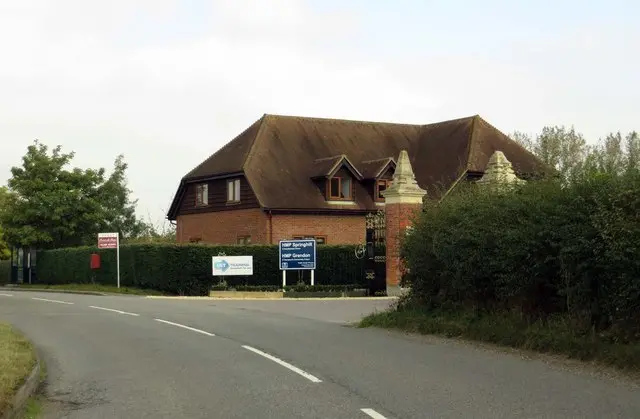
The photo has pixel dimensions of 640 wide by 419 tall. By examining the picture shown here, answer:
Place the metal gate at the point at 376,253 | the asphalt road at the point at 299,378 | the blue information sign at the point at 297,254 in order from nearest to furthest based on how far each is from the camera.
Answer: the asphalt road at the point at 299,378
the metal gate at the point at 376,253
the blue information sign at the point at 297,254

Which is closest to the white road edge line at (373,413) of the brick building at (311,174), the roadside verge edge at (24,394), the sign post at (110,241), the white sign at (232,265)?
the roadside verge edge at (24,394)

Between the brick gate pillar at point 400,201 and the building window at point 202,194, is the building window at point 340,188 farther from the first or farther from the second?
the brick gate pillar at point 400,201

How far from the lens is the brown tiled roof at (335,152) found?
43.6m

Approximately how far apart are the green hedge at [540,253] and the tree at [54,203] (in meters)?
37.3

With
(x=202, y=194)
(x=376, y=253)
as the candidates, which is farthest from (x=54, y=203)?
(x=376, y=253)

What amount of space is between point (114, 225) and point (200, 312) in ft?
135

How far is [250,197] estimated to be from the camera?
42938mm

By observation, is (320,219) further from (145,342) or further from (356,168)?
(145,342)

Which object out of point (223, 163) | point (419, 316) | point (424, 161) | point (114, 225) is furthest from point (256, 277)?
point (114, 225)

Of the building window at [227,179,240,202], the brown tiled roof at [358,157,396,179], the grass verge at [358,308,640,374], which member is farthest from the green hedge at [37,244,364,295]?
the grass verge at [358,308,640,374]

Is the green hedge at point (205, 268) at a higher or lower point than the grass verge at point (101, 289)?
higher

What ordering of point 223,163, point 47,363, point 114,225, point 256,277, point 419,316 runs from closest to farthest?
point 47,363, point 419,316, point 256,277, point 223,163, point 114,225

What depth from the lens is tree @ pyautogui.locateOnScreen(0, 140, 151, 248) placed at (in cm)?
5069

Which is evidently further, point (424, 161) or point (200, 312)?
point (424, 161)
